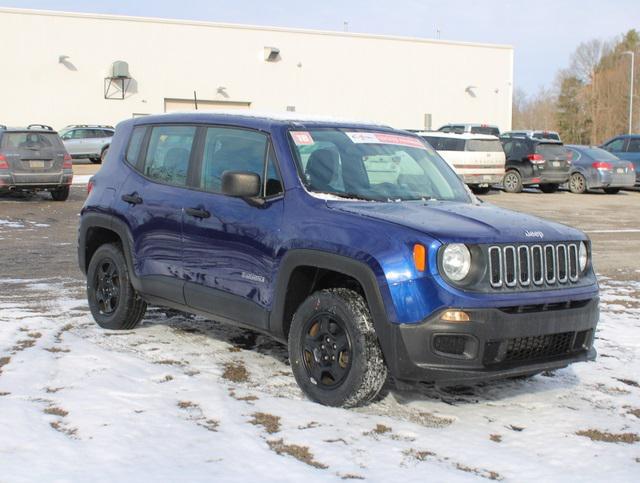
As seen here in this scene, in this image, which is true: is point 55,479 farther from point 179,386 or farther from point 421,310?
point 421,310

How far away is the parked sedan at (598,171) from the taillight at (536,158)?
1258 millimetres

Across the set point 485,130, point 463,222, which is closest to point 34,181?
point 463,222

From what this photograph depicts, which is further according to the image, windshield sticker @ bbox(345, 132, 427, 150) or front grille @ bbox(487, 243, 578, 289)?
windshield sticker @ bbox(345, 132, 427, 150)

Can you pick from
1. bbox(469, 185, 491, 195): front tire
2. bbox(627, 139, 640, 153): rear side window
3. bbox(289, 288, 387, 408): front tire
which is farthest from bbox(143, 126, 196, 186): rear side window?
bbox(627, 139, 640, 153): rear side window

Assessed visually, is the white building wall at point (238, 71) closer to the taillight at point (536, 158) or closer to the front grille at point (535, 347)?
the taillight at point (536, 158)

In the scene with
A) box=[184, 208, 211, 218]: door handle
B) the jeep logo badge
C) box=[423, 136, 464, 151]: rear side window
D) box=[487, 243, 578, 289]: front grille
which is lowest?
box=[487, 243, 578, 289]: front grille

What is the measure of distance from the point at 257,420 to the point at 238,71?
4082cm

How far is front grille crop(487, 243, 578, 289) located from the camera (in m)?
4.98

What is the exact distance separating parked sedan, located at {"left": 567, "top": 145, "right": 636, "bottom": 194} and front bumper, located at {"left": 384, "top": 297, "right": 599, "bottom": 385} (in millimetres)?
22151

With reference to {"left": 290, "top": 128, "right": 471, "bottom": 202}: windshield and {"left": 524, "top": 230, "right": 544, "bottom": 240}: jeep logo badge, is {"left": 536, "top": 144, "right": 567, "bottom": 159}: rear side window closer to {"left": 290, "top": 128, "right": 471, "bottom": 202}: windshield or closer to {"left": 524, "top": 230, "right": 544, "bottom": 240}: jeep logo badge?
{"left": 290, "top": 128, "right": 471, "bottom": 202}: windshield

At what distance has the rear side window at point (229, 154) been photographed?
6027 mm

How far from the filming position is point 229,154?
6.25 metres

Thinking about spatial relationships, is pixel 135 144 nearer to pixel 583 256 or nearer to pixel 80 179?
pixel 583 256

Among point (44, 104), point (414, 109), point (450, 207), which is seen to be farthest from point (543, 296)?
point (414, 109)
